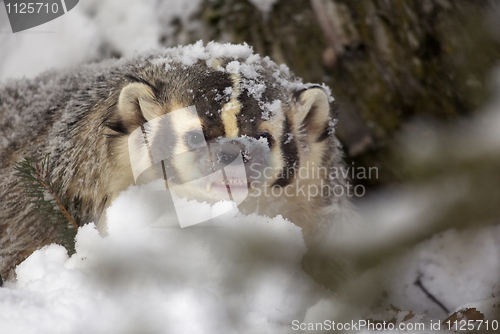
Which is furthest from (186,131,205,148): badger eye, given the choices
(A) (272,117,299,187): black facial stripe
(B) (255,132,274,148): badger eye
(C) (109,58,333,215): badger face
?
(A) (272,117,299,187): black facial stripe

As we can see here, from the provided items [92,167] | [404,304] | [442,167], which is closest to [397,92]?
[442,167]

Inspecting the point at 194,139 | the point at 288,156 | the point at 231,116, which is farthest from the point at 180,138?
the point at 288,156

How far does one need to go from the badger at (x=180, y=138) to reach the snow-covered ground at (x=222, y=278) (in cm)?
11

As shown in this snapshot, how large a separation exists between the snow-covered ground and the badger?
0.37ft

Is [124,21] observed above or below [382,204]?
above

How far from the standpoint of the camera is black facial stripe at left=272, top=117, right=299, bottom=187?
1.05 meters

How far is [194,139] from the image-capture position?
3.04 feet

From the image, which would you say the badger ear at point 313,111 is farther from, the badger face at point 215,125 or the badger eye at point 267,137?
the badger eye at point 267,137

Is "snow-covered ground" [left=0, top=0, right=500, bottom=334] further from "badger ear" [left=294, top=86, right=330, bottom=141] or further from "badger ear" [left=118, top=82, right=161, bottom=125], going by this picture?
"badger ear" [left=294, top=86, right=330, bottom=141]

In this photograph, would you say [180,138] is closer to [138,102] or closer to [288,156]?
[138,102]

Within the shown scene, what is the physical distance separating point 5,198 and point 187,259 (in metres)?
0.77

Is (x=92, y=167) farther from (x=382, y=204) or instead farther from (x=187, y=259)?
(x=382, y=204)

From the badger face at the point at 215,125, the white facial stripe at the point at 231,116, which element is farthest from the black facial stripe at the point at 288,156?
the white facial stripe at the point at 231,116

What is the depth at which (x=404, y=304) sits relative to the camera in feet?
3.31
